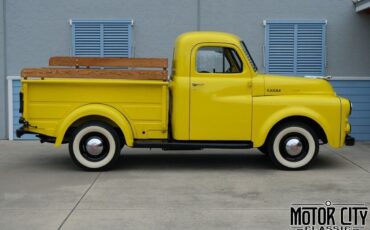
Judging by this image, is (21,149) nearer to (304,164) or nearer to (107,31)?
(107,31)

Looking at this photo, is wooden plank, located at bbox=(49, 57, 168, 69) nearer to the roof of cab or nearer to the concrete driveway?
the roof of cab

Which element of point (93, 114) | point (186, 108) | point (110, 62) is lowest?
point (93, 114)

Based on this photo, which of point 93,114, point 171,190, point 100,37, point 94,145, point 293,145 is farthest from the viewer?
point 100,37

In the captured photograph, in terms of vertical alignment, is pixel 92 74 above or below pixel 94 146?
above

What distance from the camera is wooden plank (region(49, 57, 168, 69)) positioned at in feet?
29.4

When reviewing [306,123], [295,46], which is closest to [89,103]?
[306,123]

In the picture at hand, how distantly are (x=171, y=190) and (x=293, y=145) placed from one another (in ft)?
7.81

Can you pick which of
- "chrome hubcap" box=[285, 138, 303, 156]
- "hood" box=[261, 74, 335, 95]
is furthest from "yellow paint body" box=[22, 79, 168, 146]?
"chrome hubcap" box=[285, 138, 303, 156]

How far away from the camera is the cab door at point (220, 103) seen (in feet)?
28.4

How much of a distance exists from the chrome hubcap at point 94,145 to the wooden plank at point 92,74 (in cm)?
98

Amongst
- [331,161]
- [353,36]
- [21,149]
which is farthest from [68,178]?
[353,36]

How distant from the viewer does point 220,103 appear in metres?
8.65

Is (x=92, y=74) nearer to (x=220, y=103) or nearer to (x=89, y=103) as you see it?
(x=89, y=103)

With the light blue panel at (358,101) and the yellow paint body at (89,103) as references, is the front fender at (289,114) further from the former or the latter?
the light blue panel at (358,101)
